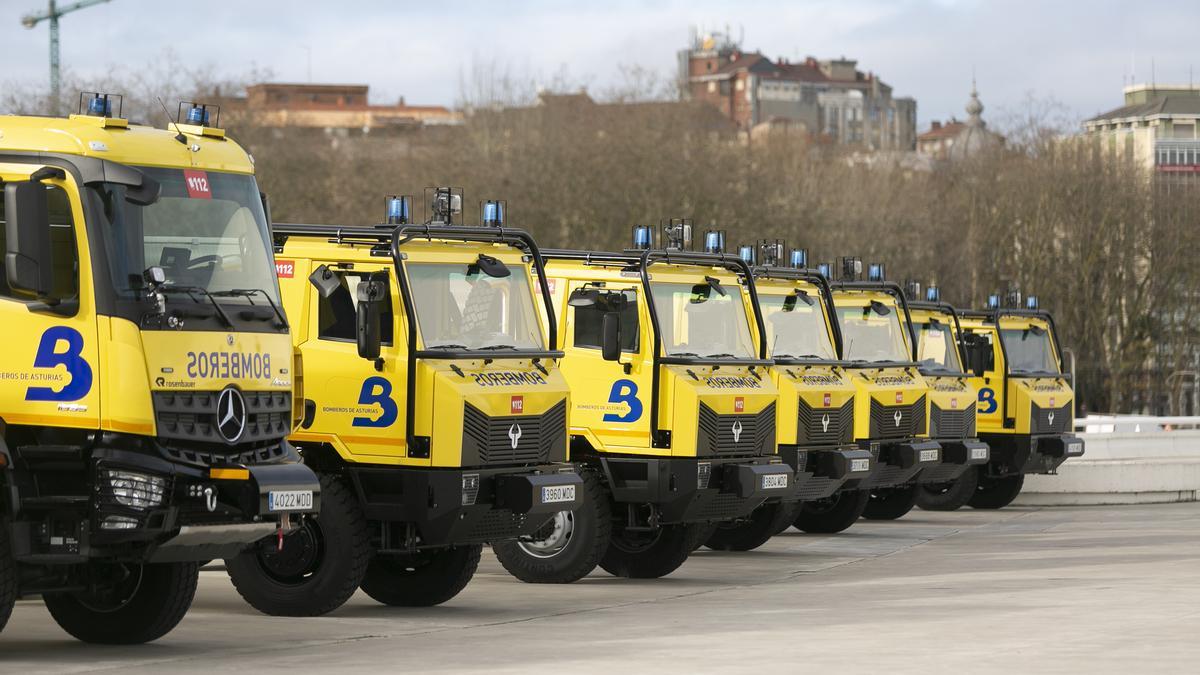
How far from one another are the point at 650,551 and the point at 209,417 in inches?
289

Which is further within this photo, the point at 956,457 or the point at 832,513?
the point at 956,457

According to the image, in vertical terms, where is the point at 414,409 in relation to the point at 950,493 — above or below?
above

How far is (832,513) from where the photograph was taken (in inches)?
949

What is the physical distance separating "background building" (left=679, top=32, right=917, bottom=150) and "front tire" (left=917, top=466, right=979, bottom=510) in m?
131

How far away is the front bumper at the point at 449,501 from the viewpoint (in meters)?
14.5

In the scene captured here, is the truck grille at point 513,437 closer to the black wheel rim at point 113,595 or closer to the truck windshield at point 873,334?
the black wheel rim at point 113,595

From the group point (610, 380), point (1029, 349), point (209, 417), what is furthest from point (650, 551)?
point (1029, 349)

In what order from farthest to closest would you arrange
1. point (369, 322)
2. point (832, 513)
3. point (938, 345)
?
point (938, 345) < point (832, 513) < point (369, 322)

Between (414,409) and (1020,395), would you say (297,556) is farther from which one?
(1020,395)

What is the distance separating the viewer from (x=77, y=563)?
11.7m

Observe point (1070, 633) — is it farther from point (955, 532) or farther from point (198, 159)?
point (955, 532)

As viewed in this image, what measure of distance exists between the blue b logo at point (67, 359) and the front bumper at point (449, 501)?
3.57 meters

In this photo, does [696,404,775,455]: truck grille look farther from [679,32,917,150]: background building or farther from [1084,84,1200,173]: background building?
[679,32,917,150]: background building

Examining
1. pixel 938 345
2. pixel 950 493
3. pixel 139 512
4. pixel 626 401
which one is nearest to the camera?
pixel 139 512
